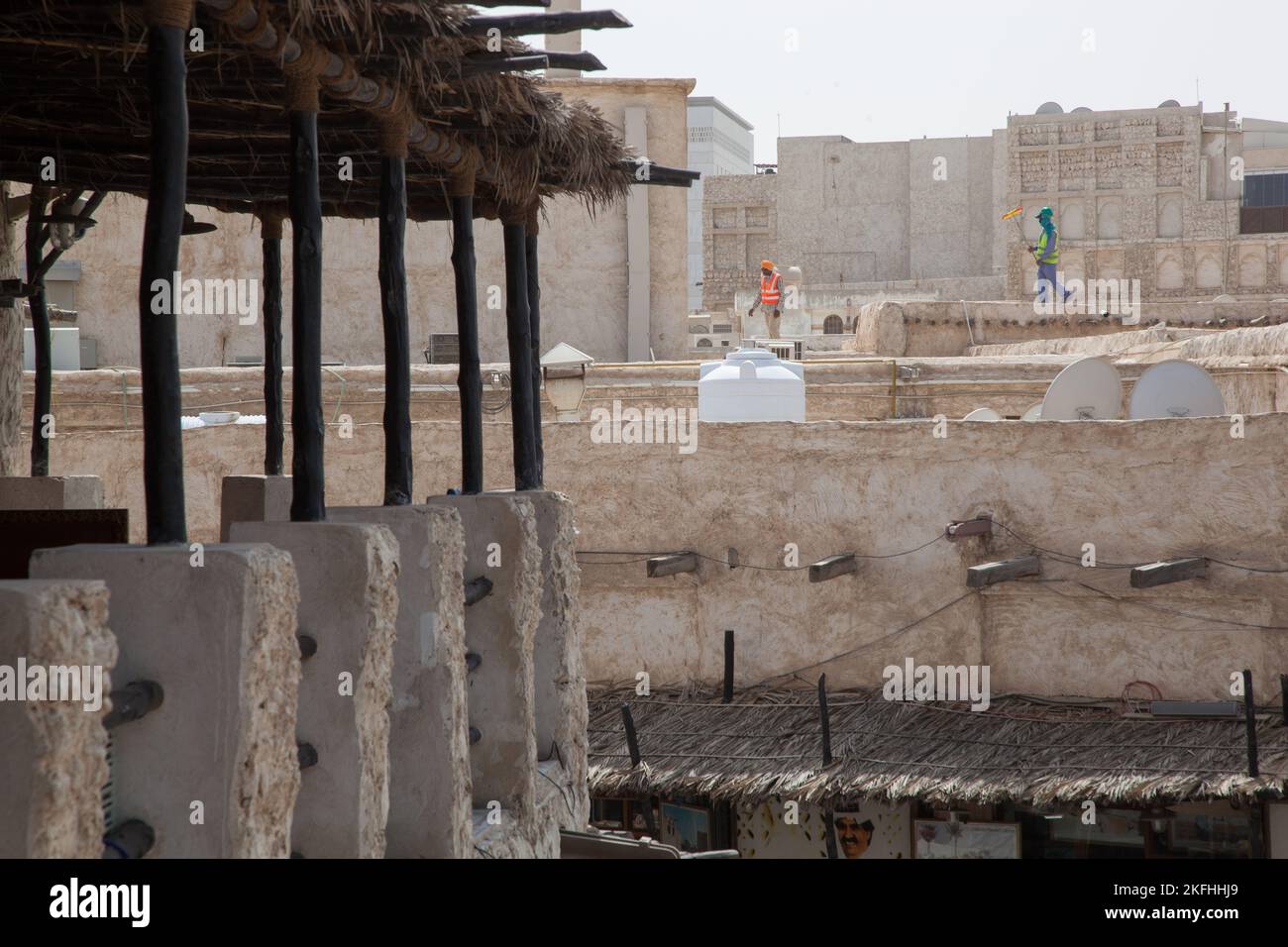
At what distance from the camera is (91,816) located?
3396 millimetres

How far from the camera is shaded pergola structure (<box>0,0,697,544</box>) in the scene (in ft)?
13.7

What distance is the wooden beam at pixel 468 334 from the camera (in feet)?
22.6

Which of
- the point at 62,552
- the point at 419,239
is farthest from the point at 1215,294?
the point at 62,552

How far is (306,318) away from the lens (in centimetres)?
518

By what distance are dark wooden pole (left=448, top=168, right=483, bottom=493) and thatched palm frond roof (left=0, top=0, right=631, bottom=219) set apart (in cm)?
12

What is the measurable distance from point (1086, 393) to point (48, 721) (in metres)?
12.2

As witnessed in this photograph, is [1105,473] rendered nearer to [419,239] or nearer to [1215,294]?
[419,239]

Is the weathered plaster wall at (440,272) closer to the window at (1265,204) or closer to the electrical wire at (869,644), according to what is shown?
the electrical wire at (869,644)

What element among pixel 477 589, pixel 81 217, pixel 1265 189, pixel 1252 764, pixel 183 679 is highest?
pixel 1265 189

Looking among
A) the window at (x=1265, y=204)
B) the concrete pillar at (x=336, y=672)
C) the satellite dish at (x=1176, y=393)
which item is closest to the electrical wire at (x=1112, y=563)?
the satellite dish at (x=1176, y=393)

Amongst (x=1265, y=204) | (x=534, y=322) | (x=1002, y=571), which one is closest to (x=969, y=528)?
(x=1002, y=571)

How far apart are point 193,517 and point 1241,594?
878 centimetres

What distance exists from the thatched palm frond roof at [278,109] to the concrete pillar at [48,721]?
191 cm

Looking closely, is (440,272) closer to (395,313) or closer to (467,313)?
(467,313)
